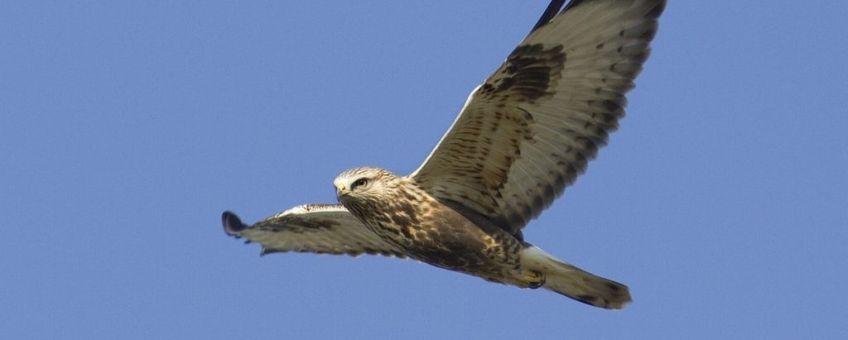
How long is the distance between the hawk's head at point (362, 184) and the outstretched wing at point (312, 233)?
1.12 meters

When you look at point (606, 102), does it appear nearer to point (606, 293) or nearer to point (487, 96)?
point (487, 96)

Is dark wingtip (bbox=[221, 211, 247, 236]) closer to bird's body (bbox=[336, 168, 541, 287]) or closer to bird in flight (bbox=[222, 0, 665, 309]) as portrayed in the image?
bird in flight (bbox=[222, 0, 665, 309])

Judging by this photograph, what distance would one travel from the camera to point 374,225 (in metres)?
11.1

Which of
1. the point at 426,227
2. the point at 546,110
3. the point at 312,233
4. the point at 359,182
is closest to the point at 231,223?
the point at 312,233

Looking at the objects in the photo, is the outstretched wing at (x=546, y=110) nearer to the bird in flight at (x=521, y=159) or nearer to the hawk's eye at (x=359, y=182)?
the bird in flight at (x=521, y=159)

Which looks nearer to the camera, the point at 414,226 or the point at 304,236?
the point at 414,226

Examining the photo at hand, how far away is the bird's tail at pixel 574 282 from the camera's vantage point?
443 inches

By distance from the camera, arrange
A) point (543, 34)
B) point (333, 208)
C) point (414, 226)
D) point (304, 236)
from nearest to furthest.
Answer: point (543, 34) < point (414, 226) < point (333, 208) < point (304, 236)

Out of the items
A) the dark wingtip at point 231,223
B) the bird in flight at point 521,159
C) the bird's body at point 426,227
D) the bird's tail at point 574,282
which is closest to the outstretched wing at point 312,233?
the dark wingtip at point 231,223

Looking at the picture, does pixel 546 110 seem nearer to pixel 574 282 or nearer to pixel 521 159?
pixel 521 159

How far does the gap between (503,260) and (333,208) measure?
1.59 m

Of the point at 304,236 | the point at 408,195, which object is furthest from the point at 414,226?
the point at 304,236

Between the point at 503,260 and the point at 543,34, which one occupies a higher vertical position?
the point at 543,34

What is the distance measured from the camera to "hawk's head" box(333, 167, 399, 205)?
10.9 m
